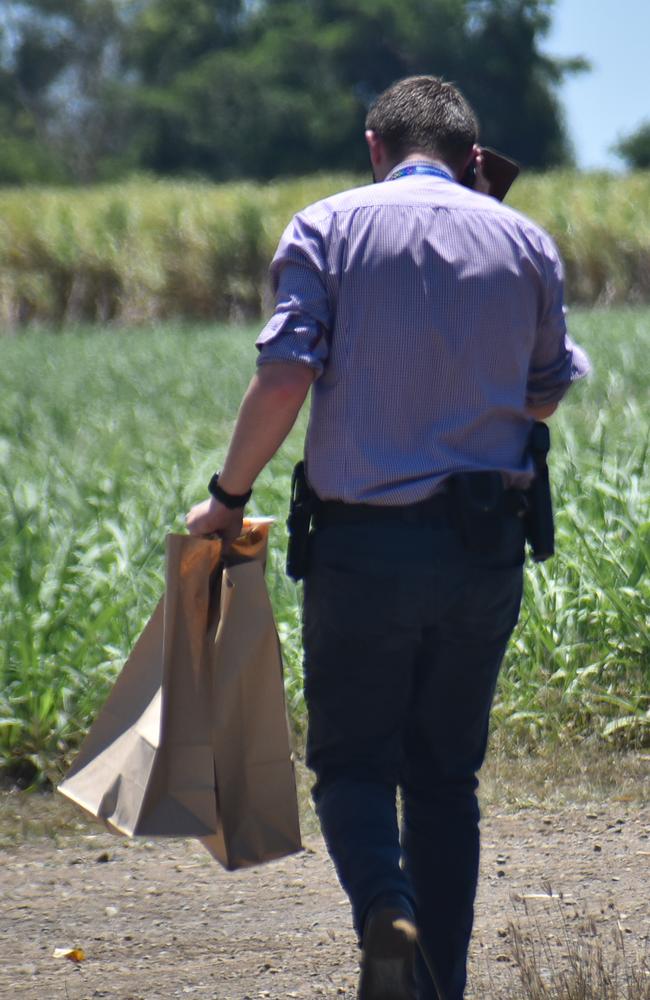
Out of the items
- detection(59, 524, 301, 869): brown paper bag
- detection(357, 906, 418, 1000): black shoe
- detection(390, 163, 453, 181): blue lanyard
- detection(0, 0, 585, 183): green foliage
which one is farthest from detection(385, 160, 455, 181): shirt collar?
detection(0, 0, 585, 183): green foliage

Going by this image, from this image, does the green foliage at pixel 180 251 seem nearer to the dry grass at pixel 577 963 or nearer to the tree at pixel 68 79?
the dry grass at pixel 577 963

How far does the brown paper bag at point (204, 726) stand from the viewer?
2703 mm

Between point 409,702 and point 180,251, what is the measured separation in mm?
20779

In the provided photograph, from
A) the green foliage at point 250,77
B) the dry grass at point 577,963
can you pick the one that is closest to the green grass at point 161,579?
the dry grass at point 577,963

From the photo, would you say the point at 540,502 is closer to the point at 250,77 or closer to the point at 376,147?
the point at 376,147

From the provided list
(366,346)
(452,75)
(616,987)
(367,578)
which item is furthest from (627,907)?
(452,75)

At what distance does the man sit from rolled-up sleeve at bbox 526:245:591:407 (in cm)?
5

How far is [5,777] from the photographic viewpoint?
472 centimetres

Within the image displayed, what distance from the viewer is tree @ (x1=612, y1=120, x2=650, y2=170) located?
233 feet

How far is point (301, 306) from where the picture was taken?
99.7 inches

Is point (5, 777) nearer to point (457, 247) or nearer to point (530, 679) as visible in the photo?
point (530, 679)

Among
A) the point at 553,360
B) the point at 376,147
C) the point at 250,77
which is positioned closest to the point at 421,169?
the point at 376,147

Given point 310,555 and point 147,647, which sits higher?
point 310,555

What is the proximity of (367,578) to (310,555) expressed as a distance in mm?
151
